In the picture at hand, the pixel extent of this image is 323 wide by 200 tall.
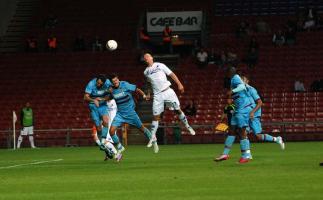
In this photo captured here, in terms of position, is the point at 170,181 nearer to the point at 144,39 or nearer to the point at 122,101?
the point at 122,101

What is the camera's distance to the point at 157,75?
79.7ft

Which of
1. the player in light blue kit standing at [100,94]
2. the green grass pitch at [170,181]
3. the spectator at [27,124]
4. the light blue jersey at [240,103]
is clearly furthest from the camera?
the spectator at [27,124]

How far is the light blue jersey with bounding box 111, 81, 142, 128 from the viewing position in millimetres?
23219

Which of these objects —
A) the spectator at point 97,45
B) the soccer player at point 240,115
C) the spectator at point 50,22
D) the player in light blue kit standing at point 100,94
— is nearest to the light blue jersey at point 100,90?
the player in light blue kit standing at point 100,94

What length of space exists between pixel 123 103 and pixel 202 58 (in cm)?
2293

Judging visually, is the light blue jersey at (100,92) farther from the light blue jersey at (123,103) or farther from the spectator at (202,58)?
the spectator at (202,58)

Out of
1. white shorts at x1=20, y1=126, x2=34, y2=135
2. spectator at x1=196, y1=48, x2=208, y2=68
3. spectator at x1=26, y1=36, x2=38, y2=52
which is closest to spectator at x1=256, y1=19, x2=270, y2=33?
spectator at x1=196, y1=48, x2=208, y2=68

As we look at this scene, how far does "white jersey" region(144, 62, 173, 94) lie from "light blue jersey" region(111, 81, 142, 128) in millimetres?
976

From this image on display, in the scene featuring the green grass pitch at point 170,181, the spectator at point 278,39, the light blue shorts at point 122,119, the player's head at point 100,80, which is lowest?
the green grass pitch at point 170,181

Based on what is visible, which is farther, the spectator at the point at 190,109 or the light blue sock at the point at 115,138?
the spectator at the point at 190,109

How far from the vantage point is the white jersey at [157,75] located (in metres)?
24.0

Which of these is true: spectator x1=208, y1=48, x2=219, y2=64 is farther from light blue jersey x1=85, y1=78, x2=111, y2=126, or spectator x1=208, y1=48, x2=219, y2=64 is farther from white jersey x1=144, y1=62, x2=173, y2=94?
white jersey x1=144, y1=62, x2=173, y2=94

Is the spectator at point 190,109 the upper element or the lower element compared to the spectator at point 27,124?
upper

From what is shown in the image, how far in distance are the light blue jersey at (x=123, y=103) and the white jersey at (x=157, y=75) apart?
3.20 ft
